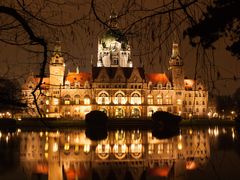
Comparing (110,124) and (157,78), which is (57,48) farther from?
(157,78)

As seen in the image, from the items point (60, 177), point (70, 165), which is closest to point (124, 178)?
point (60, 177)

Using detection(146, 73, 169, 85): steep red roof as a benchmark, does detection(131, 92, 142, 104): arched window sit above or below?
below

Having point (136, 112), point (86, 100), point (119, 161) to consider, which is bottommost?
point (119, 161)

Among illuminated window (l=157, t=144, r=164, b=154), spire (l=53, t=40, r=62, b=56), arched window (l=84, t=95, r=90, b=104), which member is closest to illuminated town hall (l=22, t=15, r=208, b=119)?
arched window (l=84, t=95, r=90, b=104)

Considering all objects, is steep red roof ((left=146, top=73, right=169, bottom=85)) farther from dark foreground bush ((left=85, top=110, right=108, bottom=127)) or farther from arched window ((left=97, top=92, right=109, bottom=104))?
dark foreground bush ((left=85, top=110, right=108, bottom=127))

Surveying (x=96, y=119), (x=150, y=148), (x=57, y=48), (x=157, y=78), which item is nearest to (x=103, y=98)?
(x=157, y=78)

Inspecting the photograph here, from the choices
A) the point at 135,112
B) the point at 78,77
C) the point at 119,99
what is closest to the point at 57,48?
the point at 119,99

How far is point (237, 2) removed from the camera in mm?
4664

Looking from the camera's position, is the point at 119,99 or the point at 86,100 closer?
the point at 86,100

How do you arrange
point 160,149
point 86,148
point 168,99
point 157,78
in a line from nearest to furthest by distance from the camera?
point 160,149
point 86,148
point 168,99
point 157,78

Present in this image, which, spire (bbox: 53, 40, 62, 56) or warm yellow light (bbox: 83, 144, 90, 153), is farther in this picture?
warm yellow light (bbox: 83, 144, 90, 153)

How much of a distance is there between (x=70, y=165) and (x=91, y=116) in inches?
1601

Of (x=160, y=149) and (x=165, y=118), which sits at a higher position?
(x=165, y=118)

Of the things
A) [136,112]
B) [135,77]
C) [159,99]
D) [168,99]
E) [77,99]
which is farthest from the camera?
[168,99]
